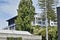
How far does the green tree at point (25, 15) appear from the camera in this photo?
43.5 m

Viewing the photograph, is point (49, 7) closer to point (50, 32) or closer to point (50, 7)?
point (50, 7)

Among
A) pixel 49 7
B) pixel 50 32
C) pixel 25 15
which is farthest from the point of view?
pixel 49 7

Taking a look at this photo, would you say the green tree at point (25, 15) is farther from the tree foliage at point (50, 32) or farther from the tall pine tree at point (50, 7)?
the tall pine tree at point (50, 7)

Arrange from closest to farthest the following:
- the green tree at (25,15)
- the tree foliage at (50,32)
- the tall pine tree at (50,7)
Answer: the tree foliage at (50,32), the green tree at (25,15), the tall pine tree at (50,7)

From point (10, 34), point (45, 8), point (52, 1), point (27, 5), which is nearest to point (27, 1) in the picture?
point (27, 5)

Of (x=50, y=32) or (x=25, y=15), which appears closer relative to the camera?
(x=50, y=32)

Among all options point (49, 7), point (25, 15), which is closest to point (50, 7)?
point (49, 7)

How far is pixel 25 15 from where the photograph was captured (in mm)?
44156

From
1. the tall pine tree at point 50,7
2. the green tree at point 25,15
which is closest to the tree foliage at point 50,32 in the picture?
the green tree at point 25,15

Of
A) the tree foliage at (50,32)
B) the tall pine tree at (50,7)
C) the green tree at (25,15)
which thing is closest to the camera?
the tree foliage at (50,32)

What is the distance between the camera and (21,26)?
4359 centimetres

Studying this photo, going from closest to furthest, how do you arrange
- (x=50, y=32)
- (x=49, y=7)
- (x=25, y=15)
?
(x=50, y=32) < (x=25, y=15) < (x=49, y=7)

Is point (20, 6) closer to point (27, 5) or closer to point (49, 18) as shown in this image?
point (27, 5)

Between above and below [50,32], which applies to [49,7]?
above
